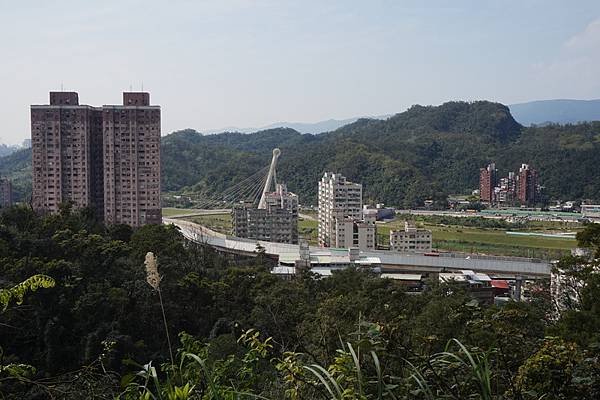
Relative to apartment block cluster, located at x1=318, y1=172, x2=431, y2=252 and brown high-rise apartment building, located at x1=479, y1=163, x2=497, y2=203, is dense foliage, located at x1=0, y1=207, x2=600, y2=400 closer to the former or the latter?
apartment block cluster, located at x1=318, y1=172, x2=431, y2=252

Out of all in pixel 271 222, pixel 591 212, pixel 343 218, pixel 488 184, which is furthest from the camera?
pixel 488 184

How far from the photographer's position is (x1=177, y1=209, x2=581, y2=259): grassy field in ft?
71.6

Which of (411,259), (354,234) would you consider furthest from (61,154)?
(411,259)

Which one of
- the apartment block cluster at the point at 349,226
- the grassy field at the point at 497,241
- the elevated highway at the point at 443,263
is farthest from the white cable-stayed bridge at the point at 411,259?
the grassy field at the point at 497,241

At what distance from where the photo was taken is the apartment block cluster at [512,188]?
125ft

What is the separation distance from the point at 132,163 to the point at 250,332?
1718 cm

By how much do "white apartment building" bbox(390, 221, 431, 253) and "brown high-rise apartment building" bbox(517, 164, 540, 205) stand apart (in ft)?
62.5

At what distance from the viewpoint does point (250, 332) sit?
2.27 meters

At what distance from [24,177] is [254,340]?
144 ft

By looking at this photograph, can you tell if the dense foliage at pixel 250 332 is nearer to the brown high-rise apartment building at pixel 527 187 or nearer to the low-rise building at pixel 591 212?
the low-rise building at pixel 591 212

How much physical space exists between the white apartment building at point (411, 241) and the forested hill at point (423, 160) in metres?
15.7

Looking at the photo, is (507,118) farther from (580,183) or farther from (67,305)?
(67,305)

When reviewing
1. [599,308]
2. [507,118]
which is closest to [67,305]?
[599,308]

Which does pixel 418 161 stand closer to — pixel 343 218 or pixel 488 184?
pixel 488 184
